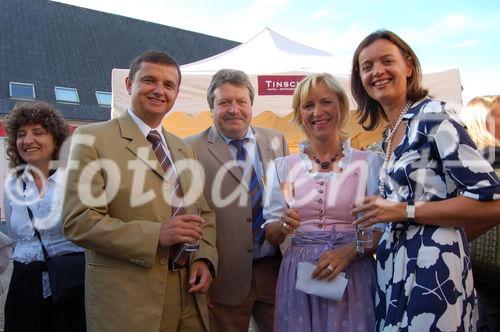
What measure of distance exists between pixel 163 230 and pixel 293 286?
2.04 ft

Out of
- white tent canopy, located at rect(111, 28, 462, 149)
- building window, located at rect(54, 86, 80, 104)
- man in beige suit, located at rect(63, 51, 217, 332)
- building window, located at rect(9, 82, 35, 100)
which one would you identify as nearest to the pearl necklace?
man in beige suit, located at rect(63, 51, 217, 332)

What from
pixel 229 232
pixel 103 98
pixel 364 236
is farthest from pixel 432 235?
pixel 103 98

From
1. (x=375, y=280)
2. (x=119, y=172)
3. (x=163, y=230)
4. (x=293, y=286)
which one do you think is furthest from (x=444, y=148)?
(x=119, y=172)

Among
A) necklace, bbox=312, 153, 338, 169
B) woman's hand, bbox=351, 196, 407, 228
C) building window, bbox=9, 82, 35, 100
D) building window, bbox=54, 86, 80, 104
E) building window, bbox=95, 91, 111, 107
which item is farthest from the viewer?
building window, bbox=95, 91, 111, 107

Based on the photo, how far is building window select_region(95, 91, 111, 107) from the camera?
24958 millimetres

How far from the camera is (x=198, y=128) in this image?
489 cm

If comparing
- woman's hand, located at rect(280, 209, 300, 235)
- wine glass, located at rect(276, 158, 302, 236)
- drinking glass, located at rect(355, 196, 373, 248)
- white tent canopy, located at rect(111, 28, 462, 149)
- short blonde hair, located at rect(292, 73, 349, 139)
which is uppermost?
white tent canopy, located at rect(111, 28, 462, 149)

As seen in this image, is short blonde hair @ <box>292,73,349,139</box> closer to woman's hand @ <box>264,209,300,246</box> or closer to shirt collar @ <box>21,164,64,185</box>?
woman's hand @ <box>264,209,300,246</box>

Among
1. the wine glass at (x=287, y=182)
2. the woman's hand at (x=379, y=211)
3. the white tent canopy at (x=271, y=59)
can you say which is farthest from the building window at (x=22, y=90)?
the woman's hand at (x=379, y=211)

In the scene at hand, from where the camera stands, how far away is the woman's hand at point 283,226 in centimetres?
185

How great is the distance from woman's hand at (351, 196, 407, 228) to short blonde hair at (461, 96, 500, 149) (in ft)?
3.40

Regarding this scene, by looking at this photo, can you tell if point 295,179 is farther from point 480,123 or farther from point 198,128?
point 198,128

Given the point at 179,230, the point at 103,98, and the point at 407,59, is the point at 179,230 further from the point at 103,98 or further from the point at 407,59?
the point at 103,98

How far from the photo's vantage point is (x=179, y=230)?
5.98 ft
